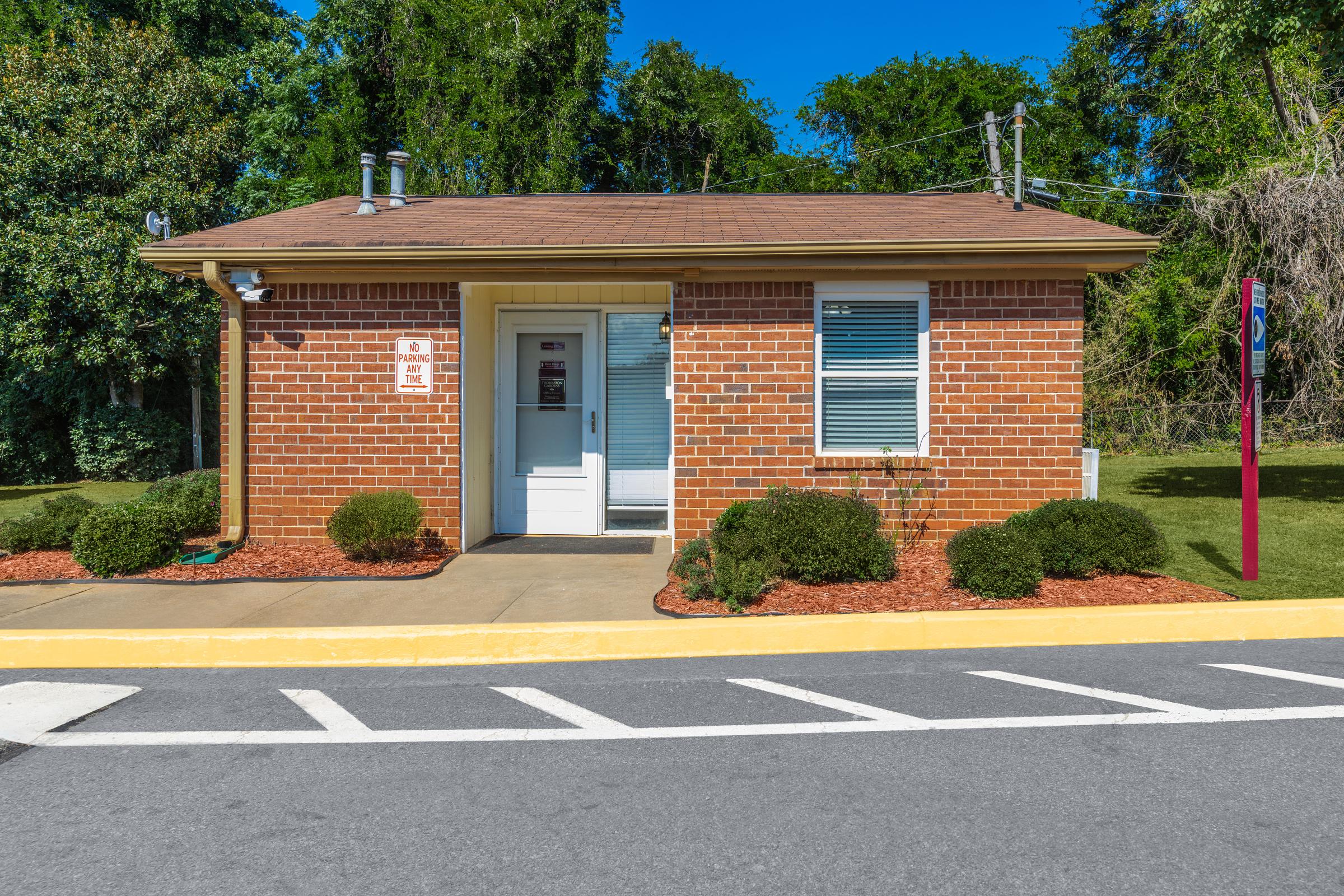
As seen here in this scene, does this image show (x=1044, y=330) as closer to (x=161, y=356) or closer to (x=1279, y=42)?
(x=1279, y=42)

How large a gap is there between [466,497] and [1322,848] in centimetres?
750

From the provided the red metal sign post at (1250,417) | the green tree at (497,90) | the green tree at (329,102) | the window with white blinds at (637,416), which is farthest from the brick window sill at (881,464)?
the green tree at (329,102)

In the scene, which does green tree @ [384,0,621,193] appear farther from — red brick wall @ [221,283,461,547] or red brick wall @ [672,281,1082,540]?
red brick wall @ [672,281,1082,540]

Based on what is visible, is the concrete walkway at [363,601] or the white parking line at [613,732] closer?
the white parking line at [613,732]

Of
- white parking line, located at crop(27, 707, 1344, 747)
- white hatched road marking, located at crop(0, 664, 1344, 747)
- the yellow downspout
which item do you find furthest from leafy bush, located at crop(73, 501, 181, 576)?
white parking line, located at crop(27, 707, 1344, 747)

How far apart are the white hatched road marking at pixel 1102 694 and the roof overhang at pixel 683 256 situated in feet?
14.5

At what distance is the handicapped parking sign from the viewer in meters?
7.38

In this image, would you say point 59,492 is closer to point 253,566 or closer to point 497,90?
point 253,566

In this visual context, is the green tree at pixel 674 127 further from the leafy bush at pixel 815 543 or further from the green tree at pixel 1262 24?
the leafy bush at pixel 815 543

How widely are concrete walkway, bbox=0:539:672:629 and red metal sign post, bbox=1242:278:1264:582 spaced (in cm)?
470

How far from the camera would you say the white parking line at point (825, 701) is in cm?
474

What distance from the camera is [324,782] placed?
395cm

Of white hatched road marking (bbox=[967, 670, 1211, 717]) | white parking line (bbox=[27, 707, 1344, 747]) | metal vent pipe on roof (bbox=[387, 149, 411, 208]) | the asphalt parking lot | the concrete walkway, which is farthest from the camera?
metal vent pipe on roof (bbox=[387, 149, 411, 208])

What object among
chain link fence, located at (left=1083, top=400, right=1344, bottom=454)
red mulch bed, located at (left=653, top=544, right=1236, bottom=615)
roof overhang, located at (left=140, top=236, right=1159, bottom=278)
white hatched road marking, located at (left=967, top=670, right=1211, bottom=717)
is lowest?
white hatched road marking, located at (left=967, top=670, right=1211, bottom=717)
